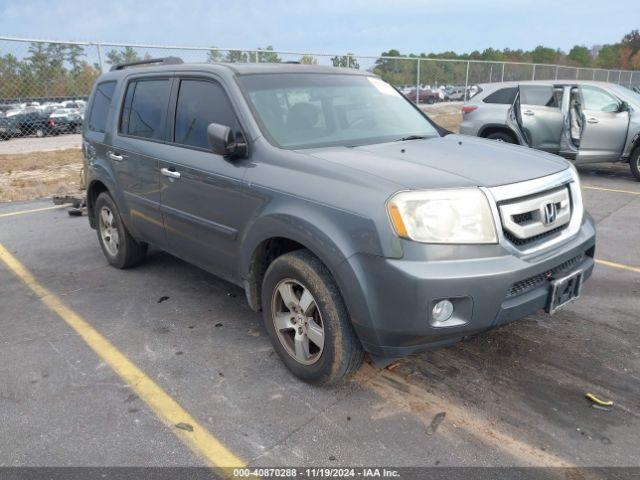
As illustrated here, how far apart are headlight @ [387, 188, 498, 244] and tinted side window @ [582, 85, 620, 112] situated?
8.20 meters

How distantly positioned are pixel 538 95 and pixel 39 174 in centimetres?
994

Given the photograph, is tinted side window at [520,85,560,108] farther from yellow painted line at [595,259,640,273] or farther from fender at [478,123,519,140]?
yellow painted line at [595,259,640,273]

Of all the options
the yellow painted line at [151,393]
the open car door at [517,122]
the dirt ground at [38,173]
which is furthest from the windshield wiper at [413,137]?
the dirt ground at [38,173]

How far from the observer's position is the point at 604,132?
9352 millimetres

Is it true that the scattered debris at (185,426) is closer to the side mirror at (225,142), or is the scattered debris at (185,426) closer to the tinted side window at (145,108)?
the side mirror at (225,142)

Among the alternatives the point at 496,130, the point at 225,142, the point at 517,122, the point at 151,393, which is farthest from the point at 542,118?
the point at 151,393

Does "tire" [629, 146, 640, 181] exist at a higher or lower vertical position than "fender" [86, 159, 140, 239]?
lower

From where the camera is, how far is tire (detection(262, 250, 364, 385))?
2.90 meters

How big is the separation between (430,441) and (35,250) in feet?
17.0

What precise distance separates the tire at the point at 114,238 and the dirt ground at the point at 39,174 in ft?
15.7

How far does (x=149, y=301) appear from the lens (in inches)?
180

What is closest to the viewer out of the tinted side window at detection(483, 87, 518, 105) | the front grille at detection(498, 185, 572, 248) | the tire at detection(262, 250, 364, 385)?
the front grille at detection(498, 185, 572, 248)

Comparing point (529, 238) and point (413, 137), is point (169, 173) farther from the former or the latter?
point (529, 238)

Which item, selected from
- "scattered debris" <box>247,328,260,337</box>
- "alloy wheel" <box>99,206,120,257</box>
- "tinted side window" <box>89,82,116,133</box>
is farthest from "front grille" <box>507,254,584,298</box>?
"tinted side window" <box>89,82,116,133</box>
